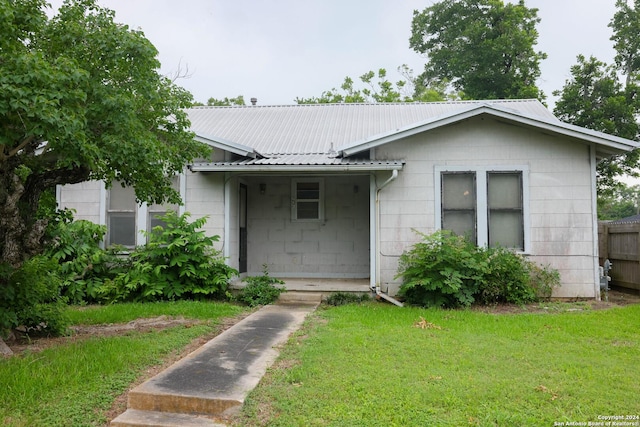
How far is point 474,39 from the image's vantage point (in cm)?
2525

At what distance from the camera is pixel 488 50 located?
78.9ft

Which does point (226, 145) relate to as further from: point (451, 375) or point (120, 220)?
point (451, 375)

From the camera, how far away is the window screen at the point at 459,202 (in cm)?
857

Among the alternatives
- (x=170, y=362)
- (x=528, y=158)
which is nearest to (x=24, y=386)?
(x=170, y=362)

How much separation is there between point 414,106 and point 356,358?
10109mm

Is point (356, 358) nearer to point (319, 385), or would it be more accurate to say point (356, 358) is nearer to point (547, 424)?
point (319, 385)

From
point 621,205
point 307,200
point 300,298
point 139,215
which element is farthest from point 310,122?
point 621,205

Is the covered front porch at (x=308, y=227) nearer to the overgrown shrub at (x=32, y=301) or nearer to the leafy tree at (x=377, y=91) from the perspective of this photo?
the overgrown shrub at (x=32, y=301)

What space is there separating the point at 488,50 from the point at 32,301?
24.0m

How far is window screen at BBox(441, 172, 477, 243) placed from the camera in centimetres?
857

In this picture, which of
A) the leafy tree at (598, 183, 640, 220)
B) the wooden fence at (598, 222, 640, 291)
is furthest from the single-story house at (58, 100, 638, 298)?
the leafy tree at (598, 183, 640, 220)

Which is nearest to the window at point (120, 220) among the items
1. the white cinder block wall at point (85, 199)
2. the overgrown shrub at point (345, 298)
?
the white cinder block wall at point (85, 199)

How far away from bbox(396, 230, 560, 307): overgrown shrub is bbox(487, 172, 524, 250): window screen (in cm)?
35

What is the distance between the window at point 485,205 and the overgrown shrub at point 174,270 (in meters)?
4.14
